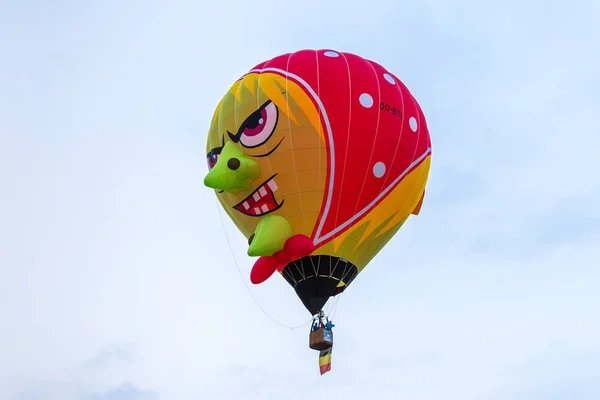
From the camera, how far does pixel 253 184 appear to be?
30.6 m

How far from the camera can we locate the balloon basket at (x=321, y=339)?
30391mm

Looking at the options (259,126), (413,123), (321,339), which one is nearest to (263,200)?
(259,126)

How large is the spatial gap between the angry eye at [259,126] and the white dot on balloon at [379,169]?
2383 millimetres

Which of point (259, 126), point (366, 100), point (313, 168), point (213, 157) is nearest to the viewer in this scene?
point (313, 168)

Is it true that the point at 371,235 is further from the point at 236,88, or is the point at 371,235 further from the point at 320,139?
the point at 236,88

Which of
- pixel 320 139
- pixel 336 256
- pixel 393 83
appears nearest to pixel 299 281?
pixel 336 256

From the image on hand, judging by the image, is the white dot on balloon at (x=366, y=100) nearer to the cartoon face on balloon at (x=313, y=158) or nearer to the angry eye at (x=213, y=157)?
A: the cartoon face on balloon at (x=313, y=158)

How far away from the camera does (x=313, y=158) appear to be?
30.4 m

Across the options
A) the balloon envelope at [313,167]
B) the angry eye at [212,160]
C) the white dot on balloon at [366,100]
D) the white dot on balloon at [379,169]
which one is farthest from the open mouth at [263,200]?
the white dot on balloon at [366,100]

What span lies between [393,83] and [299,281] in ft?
16.7

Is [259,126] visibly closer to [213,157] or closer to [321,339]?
[213,157]

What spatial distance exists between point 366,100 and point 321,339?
17.4ft

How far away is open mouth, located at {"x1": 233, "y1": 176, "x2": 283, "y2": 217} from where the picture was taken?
100ft

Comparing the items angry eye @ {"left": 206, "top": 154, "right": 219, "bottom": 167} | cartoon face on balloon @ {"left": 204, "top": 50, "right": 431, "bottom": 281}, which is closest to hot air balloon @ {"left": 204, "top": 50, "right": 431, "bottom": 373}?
cartoon face on balloon @ {"left": 204, "top": 50, "right": 431, "bottom": 281}
